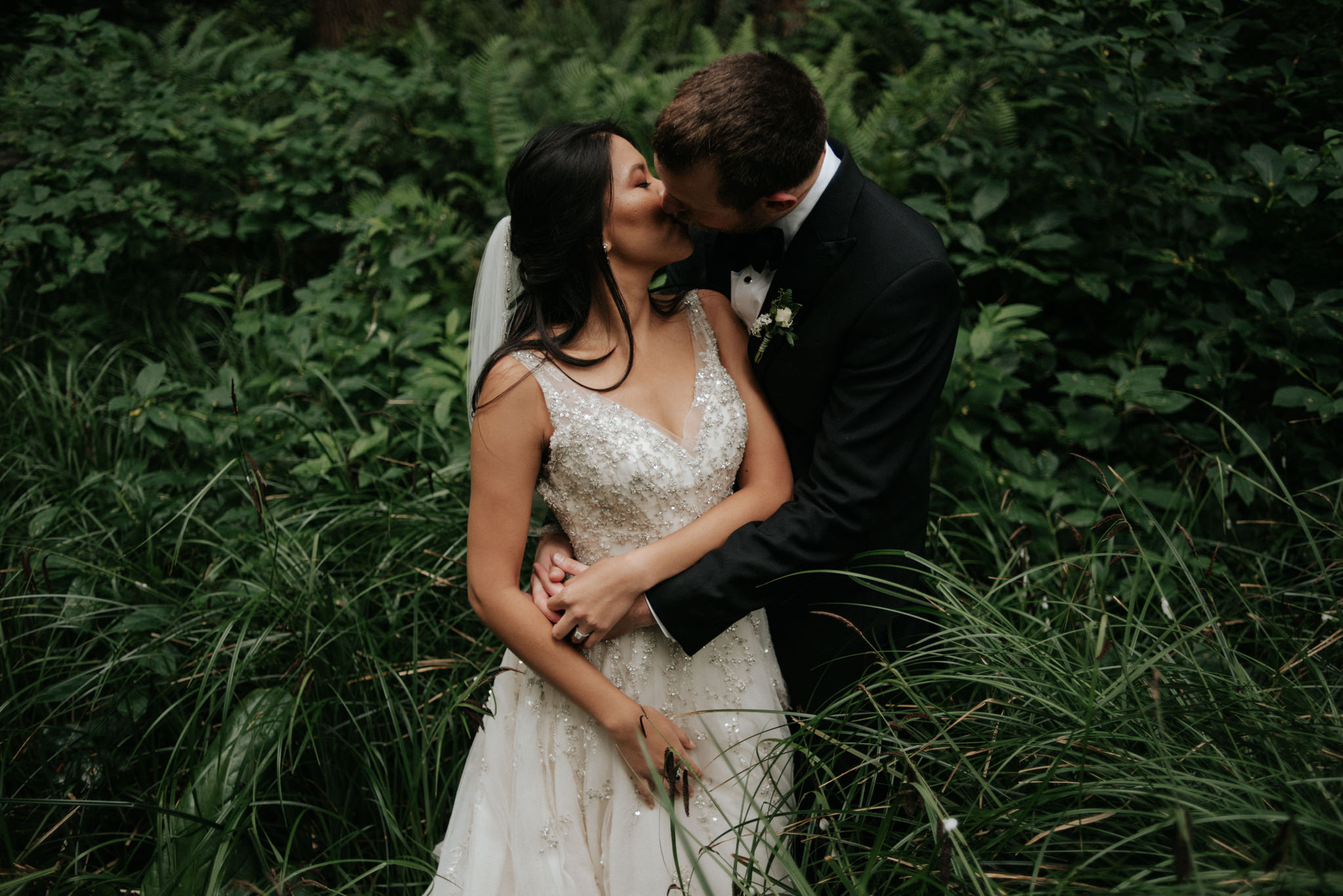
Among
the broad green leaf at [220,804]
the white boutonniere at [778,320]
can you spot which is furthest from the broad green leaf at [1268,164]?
the broad green leaf at [220,804]

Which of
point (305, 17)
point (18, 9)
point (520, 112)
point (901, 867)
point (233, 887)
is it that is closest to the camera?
point (901, 867)

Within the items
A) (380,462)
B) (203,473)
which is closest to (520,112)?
(380,462)

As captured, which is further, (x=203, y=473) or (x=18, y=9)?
(x=18, y=9)

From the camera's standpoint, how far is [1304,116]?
329 cm

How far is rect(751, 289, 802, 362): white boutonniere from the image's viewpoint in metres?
2.05

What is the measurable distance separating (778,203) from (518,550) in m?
1.11

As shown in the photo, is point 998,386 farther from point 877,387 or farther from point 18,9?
point 18,9

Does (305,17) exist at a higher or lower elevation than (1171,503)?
higher

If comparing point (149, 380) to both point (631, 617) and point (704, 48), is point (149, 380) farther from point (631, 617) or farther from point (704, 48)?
point (704, 48)

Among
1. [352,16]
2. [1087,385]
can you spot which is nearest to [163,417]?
[1087,385]

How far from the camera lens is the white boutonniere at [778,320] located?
2049 millimetres

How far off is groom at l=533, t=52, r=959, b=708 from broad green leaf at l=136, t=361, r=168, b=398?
2132 millimetres

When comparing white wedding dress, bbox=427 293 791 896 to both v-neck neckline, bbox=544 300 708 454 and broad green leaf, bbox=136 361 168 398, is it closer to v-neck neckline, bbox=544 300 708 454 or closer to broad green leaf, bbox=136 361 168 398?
v-neck neckline, bbox=544 300 708 454

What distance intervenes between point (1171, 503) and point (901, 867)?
1.86 m
